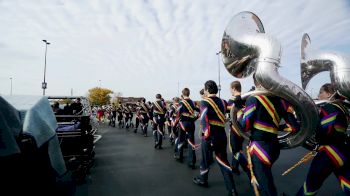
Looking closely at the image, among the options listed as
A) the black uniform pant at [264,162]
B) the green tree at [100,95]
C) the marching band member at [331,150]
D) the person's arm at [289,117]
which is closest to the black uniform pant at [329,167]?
the marching band member at [331,150]

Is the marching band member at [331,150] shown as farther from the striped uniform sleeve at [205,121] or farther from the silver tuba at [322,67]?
the striped uniform sleeve at [205,121]

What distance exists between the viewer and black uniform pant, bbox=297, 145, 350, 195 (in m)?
2.81

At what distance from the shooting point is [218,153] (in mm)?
3973

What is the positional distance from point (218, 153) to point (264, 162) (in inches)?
50.3

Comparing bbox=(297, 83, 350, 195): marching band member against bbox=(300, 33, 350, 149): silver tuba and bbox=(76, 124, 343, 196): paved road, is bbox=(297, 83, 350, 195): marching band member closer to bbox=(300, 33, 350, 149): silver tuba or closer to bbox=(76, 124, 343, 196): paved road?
bbox=(300, 33, 350, 149): silver tuba

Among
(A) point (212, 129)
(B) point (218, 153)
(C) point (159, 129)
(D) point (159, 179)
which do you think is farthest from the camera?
(C) point (159, 129)

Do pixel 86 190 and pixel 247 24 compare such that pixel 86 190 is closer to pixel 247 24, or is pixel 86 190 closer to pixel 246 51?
pixel 246 51

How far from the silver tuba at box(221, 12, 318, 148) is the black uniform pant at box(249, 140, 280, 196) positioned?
0.38 m

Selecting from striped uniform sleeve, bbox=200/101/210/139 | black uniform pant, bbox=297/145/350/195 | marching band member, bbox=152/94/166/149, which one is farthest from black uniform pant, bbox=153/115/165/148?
black uniform pant, bbox=297/145/350/195

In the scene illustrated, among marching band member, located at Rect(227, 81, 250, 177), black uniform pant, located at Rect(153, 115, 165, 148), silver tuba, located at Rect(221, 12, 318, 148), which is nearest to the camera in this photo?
silver tuba, located at Rect(221, 12, 318, 148)

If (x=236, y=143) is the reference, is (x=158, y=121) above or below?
above

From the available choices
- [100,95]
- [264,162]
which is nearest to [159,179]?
[264,162]

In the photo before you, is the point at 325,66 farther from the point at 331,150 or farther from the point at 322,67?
the point at 331,150

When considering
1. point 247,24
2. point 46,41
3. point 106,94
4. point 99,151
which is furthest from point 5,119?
point 106,94
